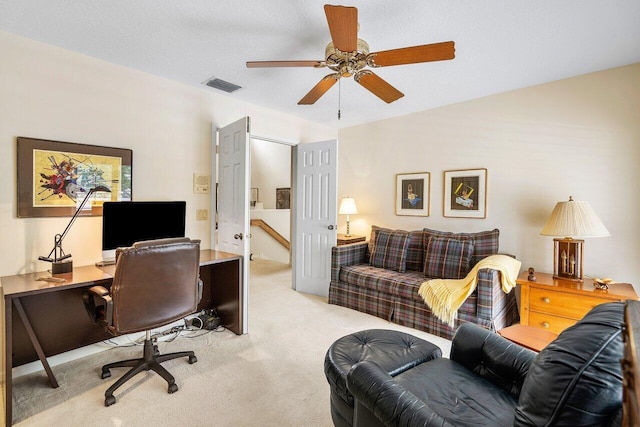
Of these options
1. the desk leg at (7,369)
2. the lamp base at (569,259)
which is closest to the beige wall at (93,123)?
the desk leg at (7,369)

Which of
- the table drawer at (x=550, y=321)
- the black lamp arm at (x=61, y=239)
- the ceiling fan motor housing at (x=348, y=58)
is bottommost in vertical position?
the table drawer at (x=550, y=321)

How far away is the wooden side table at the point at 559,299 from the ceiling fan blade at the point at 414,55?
206 centimetres

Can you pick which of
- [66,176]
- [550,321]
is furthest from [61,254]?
[550,321]

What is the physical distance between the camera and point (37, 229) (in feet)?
7.45

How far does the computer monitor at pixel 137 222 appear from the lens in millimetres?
2350

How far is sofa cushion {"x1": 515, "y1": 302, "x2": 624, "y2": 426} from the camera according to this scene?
2.34ft

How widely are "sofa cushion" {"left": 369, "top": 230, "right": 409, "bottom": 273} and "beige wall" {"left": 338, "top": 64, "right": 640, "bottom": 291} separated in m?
0.48

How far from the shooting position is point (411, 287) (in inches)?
118

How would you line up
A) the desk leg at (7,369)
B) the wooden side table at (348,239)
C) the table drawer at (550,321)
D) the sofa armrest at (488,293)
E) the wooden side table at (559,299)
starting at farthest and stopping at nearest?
1. the wooden side table at (348,239)
2. the sofa armrest at (488,293)
3. the table drawer at (550,321)
4. the wooden side table at (559,299)
5. the desk leg at (7,369)

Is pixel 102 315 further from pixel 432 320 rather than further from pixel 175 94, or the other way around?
pixel 432 320

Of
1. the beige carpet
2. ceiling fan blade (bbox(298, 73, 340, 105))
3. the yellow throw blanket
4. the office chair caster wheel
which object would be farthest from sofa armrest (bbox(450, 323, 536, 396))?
the office chair caster wheel

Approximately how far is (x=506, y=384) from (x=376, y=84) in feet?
6.62

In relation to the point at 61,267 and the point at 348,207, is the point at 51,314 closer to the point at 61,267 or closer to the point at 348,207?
the point at 61,267

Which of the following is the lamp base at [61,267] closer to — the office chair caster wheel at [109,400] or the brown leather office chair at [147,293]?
the brown leather office chair at [147,293]
